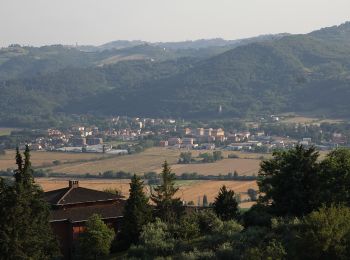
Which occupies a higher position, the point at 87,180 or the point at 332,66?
the point at 332,66

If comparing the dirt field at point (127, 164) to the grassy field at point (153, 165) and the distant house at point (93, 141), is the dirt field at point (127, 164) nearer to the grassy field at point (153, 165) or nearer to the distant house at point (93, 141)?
the grassy field at point (153, 165)

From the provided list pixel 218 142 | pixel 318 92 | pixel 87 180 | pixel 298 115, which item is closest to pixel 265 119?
pixel 298 115

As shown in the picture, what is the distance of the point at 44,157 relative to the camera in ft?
334

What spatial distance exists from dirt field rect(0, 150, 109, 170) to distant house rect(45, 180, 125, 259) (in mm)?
55560

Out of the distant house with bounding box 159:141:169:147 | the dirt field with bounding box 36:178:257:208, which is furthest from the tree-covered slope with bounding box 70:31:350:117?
the dirt field with bounding box 36:178:257:208

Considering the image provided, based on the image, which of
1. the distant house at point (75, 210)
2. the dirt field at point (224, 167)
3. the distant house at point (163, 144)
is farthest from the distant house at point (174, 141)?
the distant house at point (75, 210)

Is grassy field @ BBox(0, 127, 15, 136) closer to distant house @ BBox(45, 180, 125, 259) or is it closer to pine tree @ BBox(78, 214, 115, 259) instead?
distant house @ BBox(45, 180, 125, 259)

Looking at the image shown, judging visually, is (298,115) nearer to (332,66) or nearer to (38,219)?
(332,66)

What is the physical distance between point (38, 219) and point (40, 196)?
73.7 inches

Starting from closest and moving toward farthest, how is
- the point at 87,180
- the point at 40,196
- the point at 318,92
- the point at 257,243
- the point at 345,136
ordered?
the point at 257,243, the point at 40,196, the point at 87,180, the point at 345,136, the point at 318,92

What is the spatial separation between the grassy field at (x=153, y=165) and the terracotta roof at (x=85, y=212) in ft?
143

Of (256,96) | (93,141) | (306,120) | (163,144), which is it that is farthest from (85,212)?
(256,96)

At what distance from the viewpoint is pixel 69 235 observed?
32.2 m

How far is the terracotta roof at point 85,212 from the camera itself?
32.3 m
